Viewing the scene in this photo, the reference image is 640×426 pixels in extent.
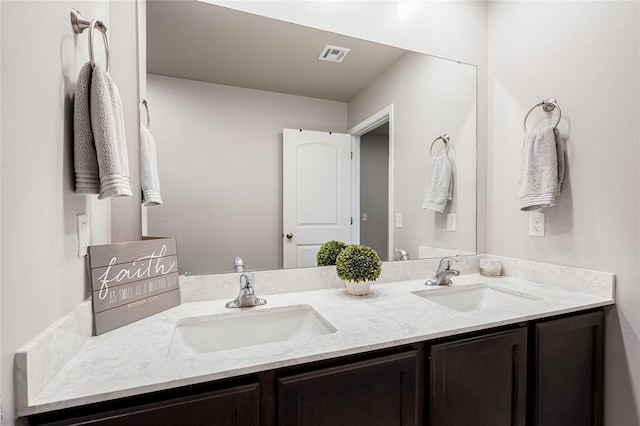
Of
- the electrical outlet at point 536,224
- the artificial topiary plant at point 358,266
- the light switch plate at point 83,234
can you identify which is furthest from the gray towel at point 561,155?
the light switch plate at point 83,234

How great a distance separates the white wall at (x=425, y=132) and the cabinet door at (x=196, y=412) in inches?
44.0

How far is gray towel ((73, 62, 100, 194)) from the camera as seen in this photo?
0.80 m

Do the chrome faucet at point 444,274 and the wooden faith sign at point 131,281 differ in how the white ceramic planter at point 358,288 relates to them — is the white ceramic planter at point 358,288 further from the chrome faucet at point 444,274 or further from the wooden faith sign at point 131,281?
the wooden faith sign at point 131,281

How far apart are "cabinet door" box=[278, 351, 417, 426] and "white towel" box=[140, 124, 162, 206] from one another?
88 centimetres

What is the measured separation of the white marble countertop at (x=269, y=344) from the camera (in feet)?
2.18

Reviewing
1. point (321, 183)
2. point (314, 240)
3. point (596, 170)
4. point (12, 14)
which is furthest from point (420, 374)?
point (12, 14)

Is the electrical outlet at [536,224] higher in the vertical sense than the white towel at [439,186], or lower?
lower

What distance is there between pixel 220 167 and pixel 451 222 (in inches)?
50.7

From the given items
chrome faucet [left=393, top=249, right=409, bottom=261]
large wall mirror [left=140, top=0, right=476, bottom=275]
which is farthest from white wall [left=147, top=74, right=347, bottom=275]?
chrome faucet [left=393, top=249, right=409, bottom=261]

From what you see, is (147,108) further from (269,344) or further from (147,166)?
(269,344)

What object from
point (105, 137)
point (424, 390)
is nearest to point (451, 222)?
point (424, 390)

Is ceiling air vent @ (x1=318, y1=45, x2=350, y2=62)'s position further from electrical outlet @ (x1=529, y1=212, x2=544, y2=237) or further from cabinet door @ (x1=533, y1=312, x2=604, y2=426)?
cabinet door @ (x1=533, y1=312, x2=604, y2=426)

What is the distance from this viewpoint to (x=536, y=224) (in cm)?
156

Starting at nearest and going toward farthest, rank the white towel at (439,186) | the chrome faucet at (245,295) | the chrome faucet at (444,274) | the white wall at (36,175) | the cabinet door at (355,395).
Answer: the white wall at (36,175) < the cabinet door at (355,395) < the chrome faucet at (245,295) < the chrome faucet at (444,274) < the white towel at (439,186)
